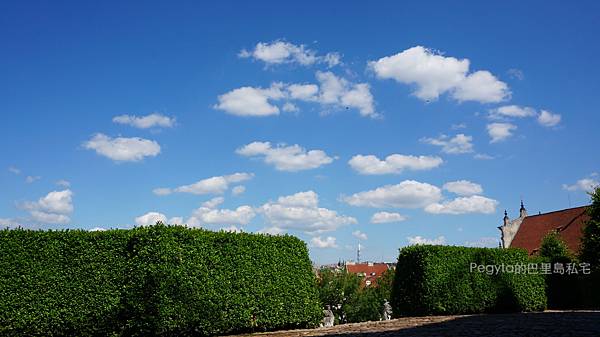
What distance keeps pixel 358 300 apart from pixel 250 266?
56.0 metres

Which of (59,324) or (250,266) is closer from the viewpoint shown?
(59,324)

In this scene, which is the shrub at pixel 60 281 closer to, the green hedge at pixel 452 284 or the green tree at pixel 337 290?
the green hedge at pixel 452 284

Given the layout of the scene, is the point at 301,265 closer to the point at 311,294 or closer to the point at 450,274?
the point at 311,294

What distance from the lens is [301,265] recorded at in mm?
17656

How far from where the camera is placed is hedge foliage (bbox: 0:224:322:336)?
44.3 ft

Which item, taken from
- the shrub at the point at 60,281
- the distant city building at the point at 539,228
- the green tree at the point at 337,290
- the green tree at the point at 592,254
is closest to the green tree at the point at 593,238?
the green tree at the point at 592,254

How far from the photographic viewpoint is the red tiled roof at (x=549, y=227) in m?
49.7

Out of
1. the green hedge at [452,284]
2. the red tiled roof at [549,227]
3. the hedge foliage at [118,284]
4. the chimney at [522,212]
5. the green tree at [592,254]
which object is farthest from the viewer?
the chimney at [522,212]

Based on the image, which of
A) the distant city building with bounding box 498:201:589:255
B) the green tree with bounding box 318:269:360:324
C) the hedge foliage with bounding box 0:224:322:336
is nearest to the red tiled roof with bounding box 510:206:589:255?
the distant city building with bounding box 498:201:589:255

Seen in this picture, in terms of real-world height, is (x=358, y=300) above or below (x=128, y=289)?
below

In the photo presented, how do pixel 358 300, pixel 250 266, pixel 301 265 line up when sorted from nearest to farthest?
pixel 250 266 → pixel 301 265 → pixel 358 300

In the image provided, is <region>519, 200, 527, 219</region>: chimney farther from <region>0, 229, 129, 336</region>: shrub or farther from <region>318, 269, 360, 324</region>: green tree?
<region>0, 229, 129, 336</region>: shrub

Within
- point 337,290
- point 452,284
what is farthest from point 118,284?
point 337,290

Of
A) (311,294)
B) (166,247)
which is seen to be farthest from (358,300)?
(166,247)
